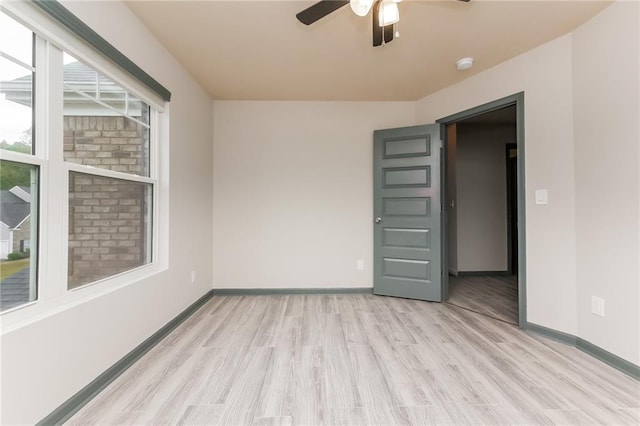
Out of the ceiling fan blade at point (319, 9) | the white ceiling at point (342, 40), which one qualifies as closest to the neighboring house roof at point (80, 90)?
the white ceiling at point (342, 40)

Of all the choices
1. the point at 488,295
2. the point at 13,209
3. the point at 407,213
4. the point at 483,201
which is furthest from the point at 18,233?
the point at 483,201

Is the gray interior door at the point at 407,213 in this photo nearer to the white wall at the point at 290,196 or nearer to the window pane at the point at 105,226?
the white wall at the point at 290,196

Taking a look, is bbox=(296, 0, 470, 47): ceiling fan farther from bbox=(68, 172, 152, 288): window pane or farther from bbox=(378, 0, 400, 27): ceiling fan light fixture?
bbox=(68, 172, 152, 288): window pane

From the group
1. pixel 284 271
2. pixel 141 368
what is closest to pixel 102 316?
A: pixel 141 368

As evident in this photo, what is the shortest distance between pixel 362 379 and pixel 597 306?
6.09 feet

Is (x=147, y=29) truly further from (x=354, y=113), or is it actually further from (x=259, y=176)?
(x=354, y=113)

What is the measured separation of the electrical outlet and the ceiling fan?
2.44 metres

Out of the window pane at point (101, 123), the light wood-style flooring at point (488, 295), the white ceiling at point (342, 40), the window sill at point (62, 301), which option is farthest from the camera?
the light wood-style flooring at point (488, 295)

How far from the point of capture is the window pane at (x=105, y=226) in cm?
156

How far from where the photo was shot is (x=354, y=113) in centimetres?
348

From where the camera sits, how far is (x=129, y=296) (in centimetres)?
186

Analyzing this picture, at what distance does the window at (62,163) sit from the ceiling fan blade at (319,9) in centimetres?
125

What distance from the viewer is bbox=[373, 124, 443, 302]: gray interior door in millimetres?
3090

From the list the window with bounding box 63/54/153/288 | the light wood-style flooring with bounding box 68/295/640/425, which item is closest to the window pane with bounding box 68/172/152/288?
the window with bounding box 63/54/153/288
